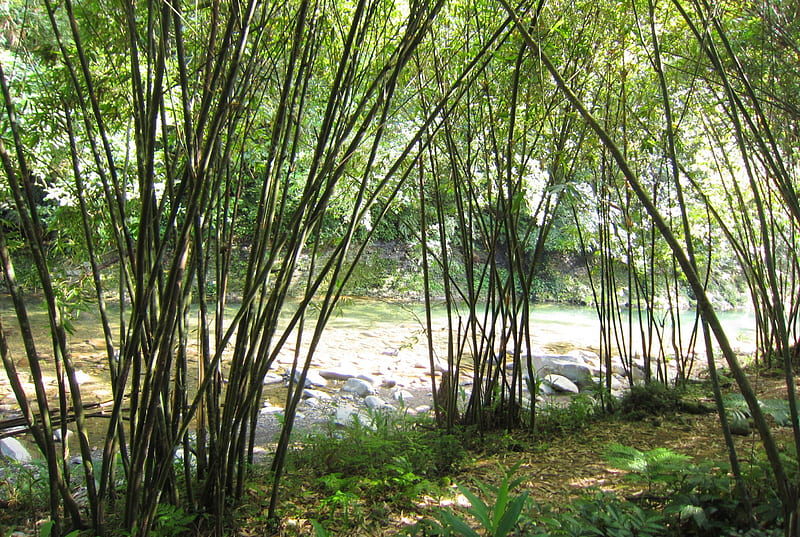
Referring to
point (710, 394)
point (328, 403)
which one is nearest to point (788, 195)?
point (710, 394)

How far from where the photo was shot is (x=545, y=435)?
2.79 metres

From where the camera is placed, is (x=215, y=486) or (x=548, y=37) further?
(x=548, y=37)

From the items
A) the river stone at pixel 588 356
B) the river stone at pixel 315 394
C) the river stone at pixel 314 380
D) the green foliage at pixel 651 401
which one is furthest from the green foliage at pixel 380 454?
the river stone at pixel 588 356

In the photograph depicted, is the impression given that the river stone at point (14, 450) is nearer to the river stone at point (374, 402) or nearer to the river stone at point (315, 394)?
the river stone at point (315, 394)

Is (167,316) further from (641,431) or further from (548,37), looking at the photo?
(641,431)

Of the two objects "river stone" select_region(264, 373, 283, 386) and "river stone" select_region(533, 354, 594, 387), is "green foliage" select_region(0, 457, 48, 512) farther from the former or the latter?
"river stone" select_region(533, 354, 594, 387)

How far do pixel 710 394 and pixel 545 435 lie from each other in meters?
1.59

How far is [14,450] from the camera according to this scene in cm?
274

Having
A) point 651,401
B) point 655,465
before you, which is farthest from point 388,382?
point 655,465

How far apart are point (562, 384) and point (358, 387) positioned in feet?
6.43

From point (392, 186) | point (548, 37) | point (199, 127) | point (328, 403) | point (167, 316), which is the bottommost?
point (328, 403)

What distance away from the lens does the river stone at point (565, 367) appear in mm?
5215

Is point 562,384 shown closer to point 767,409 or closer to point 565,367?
point 565,367

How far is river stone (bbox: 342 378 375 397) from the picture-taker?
4.58 m
